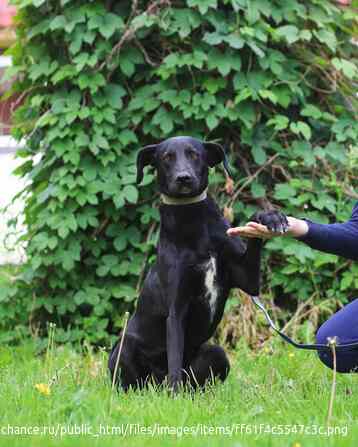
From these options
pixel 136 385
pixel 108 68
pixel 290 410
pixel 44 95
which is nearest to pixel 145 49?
pixel 108 68

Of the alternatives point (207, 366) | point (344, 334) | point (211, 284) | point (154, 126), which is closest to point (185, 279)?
point (211, 284)

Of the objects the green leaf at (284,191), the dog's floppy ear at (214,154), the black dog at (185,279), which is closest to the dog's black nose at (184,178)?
the black dog at (185,279)

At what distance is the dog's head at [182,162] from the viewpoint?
11.9 ft

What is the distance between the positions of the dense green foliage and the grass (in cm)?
108

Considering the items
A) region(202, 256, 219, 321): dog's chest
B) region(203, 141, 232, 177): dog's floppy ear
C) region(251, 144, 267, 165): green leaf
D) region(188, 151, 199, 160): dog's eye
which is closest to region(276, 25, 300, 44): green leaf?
region(251, 144, 267, 165): green leaf

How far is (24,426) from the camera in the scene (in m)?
2.62

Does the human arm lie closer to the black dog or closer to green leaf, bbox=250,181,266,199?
the black dog

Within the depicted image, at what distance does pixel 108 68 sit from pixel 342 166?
159 centimetres

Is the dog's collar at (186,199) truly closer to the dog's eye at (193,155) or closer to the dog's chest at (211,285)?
the dog's eye at (193,155)

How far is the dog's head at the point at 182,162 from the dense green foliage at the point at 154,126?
1083 millimetres

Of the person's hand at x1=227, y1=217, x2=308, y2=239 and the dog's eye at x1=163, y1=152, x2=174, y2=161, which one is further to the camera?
the dog's eye at x1=163, y1=152, x2=174, y2=161

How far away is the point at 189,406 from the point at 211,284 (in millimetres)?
844

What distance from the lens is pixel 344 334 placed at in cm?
356

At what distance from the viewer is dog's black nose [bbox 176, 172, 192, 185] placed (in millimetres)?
3586
